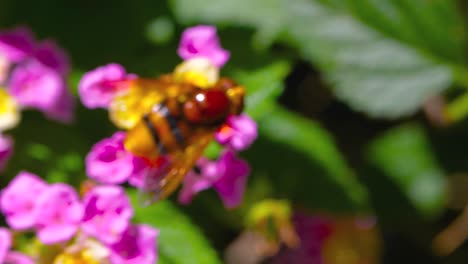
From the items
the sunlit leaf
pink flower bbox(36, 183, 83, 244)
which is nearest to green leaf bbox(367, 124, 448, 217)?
the sunlit leaf

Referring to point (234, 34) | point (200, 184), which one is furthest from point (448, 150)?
point (200, 184)

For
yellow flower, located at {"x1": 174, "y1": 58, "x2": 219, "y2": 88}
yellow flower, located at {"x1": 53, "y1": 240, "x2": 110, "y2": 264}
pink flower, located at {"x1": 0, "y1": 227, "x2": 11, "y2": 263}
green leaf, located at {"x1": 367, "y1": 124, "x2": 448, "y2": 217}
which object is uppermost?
yellow flower, located at {"x1": 174, "y1": 58, "x2": 219, "y2": 88}

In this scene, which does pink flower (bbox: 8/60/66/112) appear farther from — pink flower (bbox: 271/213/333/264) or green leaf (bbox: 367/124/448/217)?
green leaf (bbox: 367/124/448/217)

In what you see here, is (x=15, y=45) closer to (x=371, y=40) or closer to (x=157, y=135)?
(x=157, y=135)

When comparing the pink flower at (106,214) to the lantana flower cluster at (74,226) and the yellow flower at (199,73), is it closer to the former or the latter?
the lantana flower cluster at (74,226)

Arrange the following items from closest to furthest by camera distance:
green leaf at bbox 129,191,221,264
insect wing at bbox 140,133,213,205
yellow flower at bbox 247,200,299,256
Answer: insect wing at bbox 140,133,213,205 → green leaf at bbox 129,191,221,264 → yellow flower at bbox 247,200,299,256

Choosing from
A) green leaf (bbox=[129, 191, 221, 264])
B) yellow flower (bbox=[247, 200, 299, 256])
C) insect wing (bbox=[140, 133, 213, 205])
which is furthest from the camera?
yellow flower (bbox=[247, 200, 299, 256])

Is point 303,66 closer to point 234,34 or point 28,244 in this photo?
point 234,34
